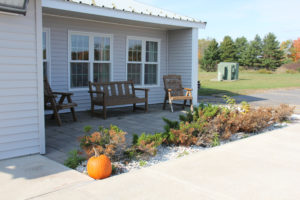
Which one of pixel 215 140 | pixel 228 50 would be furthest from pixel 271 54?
pixel 215 140

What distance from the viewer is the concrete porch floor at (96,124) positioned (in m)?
4.64

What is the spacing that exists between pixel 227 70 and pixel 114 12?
16.5m

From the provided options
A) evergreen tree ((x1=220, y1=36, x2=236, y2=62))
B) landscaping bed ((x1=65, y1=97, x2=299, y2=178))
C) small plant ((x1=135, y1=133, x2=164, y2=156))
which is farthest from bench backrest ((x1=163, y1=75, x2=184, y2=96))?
evergreen tree ((x1=220, y1=36, x2=236, y2=62))

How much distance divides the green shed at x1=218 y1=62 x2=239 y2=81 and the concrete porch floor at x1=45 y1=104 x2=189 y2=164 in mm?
13815

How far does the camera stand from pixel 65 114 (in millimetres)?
7551

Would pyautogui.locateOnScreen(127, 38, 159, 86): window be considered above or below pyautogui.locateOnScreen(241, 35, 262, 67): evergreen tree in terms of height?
below

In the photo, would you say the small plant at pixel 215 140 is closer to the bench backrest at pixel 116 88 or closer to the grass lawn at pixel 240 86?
the bench backrest at pixel 116 88

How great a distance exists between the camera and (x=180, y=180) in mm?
3275

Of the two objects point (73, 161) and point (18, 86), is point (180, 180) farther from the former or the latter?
point (18, 86)

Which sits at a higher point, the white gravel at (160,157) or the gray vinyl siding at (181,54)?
the gray vinyl siding at (181,54)

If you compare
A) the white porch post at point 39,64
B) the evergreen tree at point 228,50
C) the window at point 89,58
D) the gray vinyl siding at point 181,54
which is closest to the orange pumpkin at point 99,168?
the white porch post at point 39,64

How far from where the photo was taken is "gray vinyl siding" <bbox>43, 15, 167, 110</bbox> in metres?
7.42

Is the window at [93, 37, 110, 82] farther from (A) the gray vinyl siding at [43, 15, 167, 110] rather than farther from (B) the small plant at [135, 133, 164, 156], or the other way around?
(B) the small plant at [135, 133, 164, 156]

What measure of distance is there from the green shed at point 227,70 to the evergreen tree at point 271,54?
25808mm
